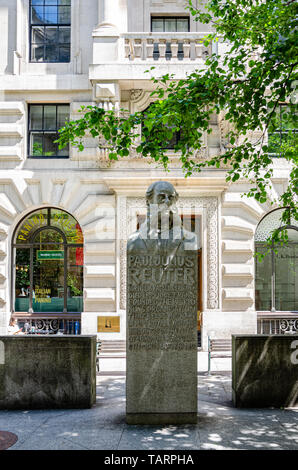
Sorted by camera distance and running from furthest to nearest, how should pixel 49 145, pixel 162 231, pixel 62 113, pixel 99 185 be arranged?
1. pixel 62 113
2. pixel 49 145
3. pixel 99 185
4. pixel 162 231

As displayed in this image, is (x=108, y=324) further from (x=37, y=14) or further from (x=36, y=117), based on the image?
(x=37, y=14)

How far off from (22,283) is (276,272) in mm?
8435

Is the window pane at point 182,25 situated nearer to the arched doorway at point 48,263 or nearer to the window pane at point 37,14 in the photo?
the window pane at point 37,14

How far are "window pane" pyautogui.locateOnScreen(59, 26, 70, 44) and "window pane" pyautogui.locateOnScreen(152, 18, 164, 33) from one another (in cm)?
299

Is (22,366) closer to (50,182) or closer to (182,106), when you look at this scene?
(182,106)

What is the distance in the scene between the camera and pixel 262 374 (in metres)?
7.59

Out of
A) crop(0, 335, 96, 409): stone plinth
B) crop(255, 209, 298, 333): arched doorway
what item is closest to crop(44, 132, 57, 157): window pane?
crop(255, 209, 298, 333): arched doorway

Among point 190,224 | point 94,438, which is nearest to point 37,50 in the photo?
point 190,224

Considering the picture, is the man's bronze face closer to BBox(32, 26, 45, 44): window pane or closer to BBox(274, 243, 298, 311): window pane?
BBox(274, 243, 298, 311): window pane

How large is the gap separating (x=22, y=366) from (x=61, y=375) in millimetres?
652

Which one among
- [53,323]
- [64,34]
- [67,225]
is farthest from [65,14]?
[53,323]

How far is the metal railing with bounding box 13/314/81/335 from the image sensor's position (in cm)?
1505

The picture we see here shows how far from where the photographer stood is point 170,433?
6.18 meters

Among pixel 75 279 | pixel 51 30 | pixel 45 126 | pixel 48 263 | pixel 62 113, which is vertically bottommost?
pixel 75 279
